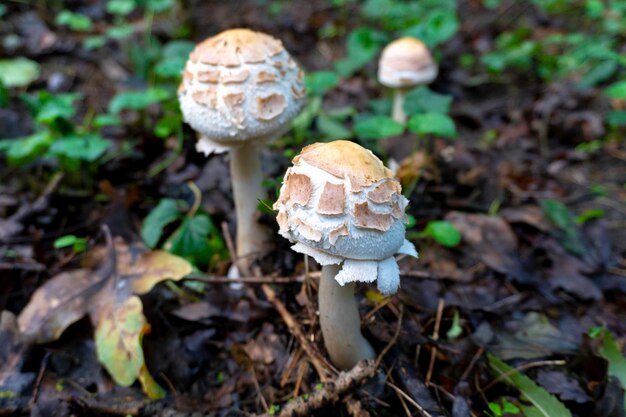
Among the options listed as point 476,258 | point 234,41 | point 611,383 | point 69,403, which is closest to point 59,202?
point 69,403

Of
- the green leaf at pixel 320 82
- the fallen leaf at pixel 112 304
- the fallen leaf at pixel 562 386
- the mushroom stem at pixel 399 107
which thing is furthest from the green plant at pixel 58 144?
the fallen leaf at pixel 562 386

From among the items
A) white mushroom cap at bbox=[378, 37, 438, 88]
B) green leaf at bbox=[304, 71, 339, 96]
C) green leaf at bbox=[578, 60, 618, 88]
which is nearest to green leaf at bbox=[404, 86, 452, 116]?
white mushroom cap at bbox=[378, 37, 438, 88]

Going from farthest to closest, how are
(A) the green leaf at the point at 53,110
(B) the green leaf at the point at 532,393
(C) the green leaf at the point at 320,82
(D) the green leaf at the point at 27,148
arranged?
(C) the green leaf at the point at 320,82, (D) the green leaf at the point at 27,148, (A) the green leaf at the point at 53,110, (B) the green leaf at the point at 532,393

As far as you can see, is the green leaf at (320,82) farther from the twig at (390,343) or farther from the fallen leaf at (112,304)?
the twig at (390,343)

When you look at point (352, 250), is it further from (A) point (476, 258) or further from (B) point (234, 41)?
(A) point (476, 258)

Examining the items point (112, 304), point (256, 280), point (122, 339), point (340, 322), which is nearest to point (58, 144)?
point (112, 304)
